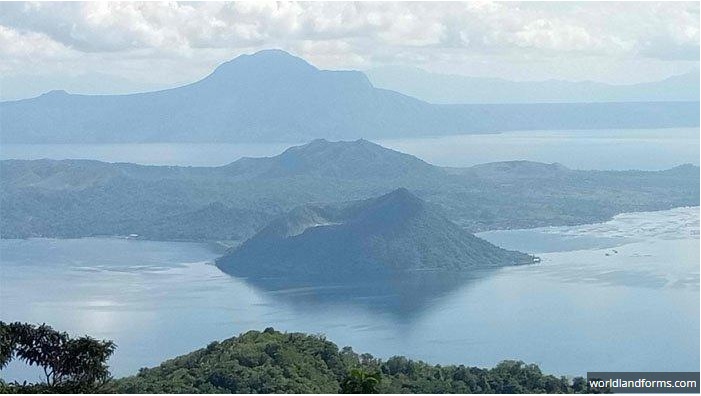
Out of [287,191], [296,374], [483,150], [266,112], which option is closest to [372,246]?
[287,191]

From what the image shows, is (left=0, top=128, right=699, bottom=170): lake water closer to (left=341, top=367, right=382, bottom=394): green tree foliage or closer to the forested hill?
the forested hill

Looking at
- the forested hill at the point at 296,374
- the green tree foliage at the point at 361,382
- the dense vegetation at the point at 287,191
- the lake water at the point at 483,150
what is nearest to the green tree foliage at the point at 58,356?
the green tree foliage at the point at 361,382

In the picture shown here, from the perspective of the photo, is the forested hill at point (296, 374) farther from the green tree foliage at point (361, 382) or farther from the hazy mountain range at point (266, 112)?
the hazy mountain range at point (266, 112)

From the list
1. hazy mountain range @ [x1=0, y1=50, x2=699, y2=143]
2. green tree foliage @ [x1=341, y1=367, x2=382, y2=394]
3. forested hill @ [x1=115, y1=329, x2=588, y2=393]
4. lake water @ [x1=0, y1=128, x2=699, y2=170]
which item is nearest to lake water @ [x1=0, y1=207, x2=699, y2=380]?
forested hill @ [x1=115, y1=329, x2=588, y2=393]

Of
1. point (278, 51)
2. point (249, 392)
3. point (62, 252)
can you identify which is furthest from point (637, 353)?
point (278, 51)

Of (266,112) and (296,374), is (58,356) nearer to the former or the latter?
(296,374)

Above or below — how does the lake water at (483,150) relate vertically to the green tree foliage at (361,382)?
above
